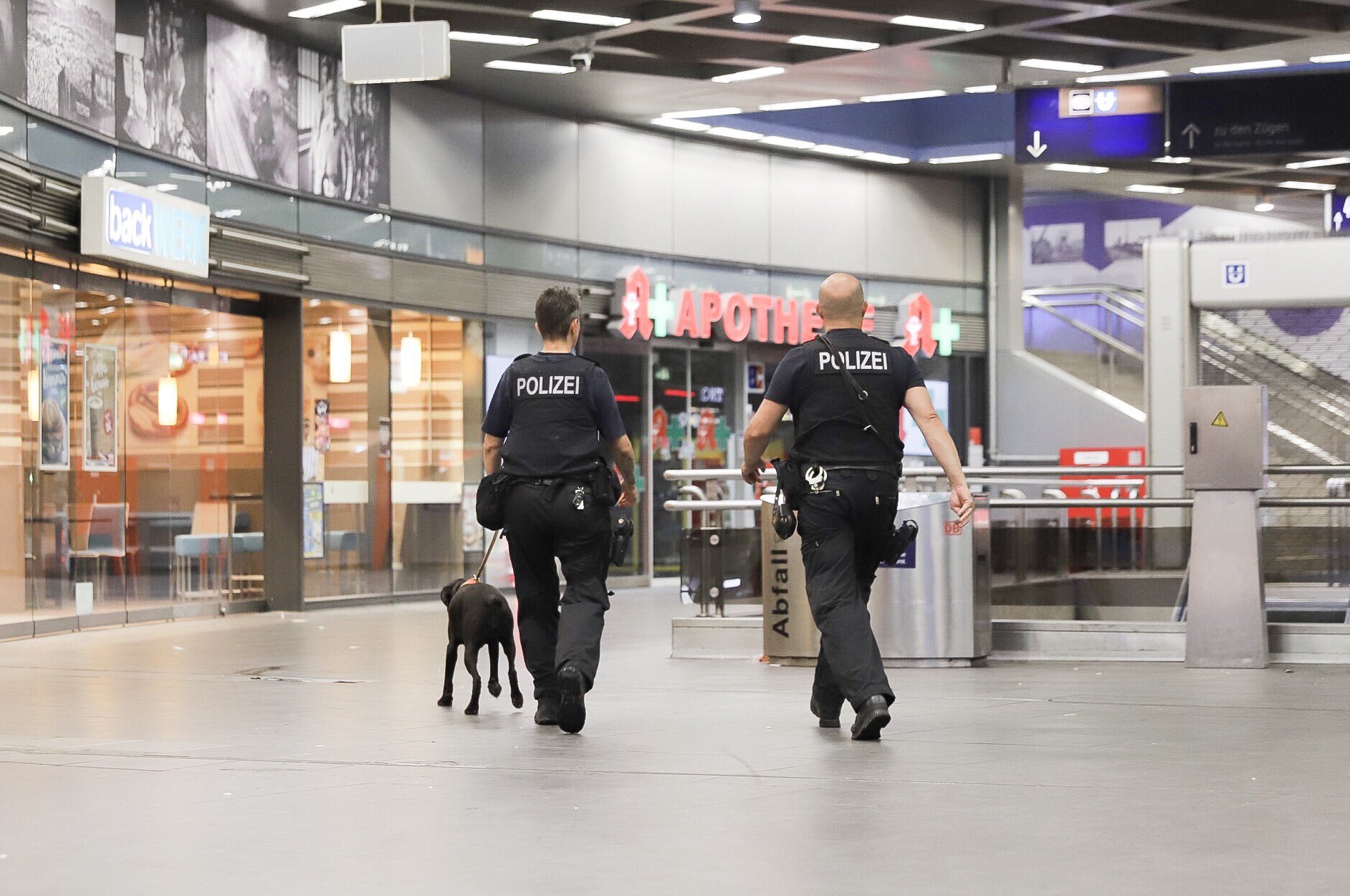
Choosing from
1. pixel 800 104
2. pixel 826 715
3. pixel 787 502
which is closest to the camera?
pixel 787 502

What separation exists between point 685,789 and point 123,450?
36.4 ft

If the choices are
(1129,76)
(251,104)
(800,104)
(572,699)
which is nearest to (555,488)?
(572,699)

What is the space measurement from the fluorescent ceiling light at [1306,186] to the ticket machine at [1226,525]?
41.8 ft

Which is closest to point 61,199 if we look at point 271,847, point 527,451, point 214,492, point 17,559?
point 17,559

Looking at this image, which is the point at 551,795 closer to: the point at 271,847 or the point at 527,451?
the point at 271,847

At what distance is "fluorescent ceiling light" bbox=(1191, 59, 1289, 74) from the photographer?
19062mm

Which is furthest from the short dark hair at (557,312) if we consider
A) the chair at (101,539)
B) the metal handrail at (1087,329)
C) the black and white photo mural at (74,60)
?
the metal handrail at (1087,329)

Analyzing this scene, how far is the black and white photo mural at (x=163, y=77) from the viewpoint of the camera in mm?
15391

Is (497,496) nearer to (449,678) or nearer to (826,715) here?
(449,678)

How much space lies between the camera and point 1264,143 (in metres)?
15.2

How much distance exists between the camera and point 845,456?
715 cm

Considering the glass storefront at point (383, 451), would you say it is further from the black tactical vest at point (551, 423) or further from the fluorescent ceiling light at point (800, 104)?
the black tactical vest at point (551, 423)

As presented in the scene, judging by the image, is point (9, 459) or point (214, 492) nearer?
point (9, 459)

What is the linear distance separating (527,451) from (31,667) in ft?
16.4
